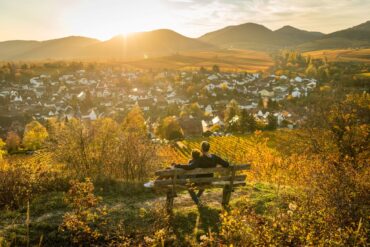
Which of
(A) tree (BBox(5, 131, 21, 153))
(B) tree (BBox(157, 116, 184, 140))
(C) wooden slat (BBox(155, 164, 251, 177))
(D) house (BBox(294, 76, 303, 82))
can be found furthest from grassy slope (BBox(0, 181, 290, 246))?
(D) house (BBox(294, 76, 303, 82))

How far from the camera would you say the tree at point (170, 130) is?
7169 centimetres

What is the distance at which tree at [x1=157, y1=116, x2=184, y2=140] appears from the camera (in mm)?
71688

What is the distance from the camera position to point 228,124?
79.9 meters

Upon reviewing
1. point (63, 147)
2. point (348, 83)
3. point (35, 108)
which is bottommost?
point (35, 108)

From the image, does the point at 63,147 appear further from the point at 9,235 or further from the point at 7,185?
the point at 9,235

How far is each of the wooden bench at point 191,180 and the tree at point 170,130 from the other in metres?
61.2

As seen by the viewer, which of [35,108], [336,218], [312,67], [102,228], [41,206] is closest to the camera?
[336,218]

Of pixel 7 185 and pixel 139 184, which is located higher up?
pixel 7 185

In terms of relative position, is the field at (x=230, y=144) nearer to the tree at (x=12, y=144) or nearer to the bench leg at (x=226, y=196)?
the tree at (x=12, y=144)

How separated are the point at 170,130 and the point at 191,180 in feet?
205

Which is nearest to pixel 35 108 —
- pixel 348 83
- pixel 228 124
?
pixel 228 124

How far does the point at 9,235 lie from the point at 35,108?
6128 inches

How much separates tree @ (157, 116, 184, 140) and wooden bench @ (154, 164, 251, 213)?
61.2 m

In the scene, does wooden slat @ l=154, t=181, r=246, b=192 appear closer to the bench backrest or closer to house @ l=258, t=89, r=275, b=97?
the bench backrest
